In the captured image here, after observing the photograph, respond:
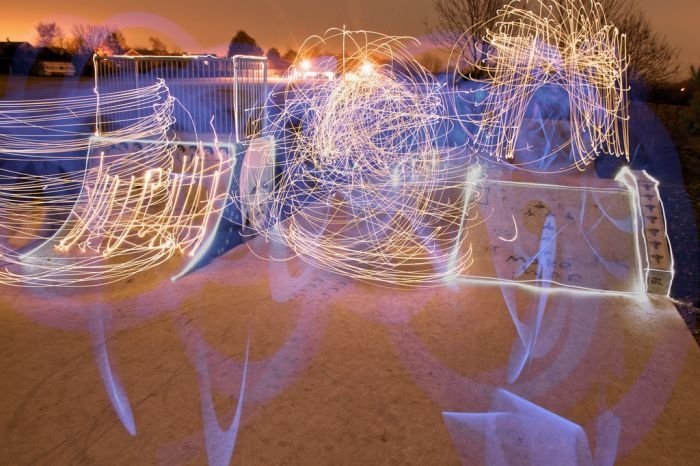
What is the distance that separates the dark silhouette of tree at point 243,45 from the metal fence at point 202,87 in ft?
102

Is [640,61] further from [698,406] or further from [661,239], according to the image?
[698,406]

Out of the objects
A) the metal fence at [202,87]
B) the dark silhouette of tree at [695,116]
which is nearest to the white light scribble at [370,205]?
the metal fence at [202,87]

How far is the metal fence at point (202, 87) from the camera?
29.1ft

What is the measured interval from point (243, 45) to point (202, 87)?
35650 mm

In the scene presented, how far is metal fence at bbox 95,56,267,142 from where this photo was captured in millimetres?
8859

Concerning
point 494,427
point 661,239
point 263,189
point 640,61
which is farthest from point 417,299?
point 640,61

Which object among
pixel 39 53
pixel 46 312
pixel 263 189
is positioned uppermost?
pixel 39 53

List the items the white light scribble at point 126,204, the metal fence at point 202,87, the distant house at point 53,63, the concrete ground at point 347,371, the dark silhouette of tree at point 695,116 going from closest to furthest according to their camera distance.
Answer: the concrete ground at point 347,371 < the white light scribble at point 126,204 < the metal fence at point 202,87 < the dark silhouette of tree at point 695,116 < the distant house at point 53,63

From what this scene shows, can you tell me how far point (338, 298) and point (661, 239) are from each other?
4.12 m

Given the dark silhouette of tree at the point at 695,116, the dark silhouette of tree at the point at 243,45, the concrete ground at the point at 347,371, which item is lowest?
the concrete ground at the point at 347,371

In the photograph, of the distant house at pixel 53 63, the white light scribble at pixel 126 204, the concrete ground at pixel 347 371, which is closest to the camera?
the concrete ground at pixel 347 371

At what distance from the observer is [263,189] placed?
961 cm

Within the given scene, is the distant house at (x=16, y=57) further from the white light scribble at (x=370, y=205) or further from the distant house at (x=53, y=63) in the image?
the white light scribble at (x=370, y=205)

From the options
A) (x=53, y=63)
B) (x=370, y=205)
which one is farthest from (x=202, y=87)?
(x=53, y=63)
